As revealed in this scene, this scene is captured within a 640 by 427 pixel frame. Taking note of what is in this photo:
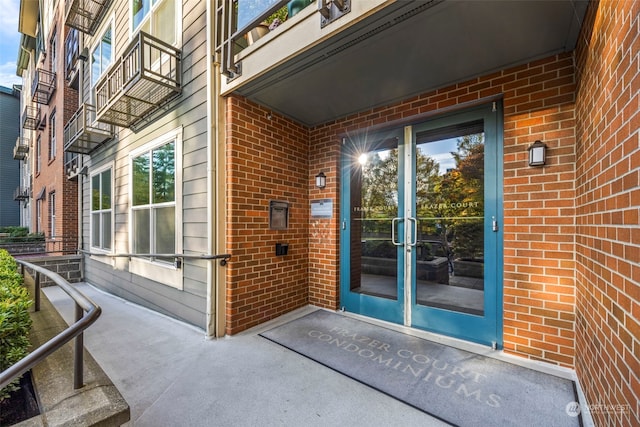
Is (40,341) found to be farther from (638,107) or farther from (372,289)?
(638,107)

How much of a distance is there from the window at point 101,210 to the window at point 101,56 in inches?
78.2

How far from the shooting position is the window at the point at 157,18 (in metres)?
Result: 3.60

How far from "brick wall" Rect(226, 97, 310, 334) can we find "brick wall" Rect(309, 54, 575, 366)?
2148 mm

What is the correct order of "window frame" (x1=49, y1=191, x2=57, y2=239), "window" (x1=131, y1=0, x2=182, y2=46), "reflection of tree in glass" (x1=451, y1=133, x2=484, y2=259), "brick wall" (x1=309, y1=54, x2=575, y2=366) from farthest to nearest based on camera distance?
Answer: "window frame" (x1=49, y1=191, x2=57, y2=239), "window" (x1=131, y1=0, x2=182, y2=46), "reflection of tree in glass" (x1=451, y1=133, x2=484, y2=259), "brick wall" (x1=309, y1=54, x2=575, y2=366)

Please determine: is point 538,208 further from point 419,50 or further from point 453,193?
point 419,50

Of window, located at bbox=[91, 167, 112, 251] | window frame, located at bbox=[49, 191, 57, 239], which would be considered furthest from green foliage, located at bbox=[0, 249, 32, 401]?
window frame, located at bbox=[49, 191, 57, 239]

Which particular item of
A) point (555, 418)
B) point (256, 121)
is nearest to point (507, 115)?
point (555, 418)

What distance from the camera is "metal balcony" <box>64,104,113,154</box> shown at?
489 cm

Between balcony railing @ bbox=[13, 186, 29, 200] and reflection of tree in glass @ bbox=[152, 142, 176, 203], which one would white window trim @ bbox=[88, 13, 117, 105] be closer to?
reflection of tree in glass @ bbox=[152, 142, 176, 203]

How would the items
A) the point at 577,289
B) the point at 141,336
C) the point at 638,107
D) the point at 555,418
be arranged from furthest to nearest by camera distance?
1. the point at 141,336
2. the point at 577,289
3. the point at 555,418
4. the point at 638,107

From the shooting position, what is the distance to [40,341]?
175 centimetres

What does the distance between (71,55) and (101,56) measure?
8.47ft

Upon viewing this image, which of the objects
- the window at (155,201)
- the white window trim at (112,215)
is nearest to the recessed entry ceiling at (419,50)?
the window at (155,201)

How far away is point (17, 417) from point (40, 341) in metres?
0.48
